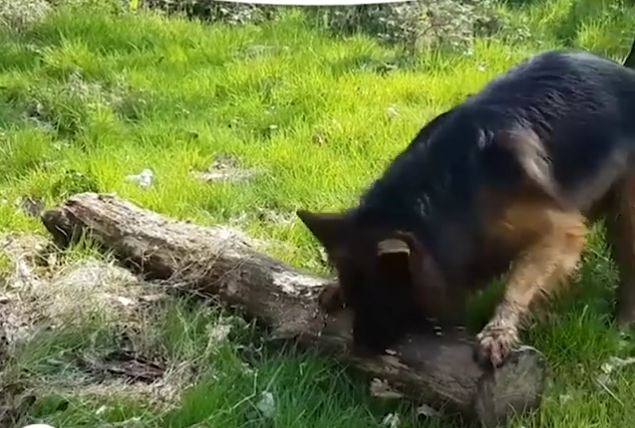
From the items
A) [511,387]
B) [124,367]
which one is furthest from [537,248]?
[124,367]

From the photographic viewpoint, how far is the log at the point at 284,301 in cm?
427

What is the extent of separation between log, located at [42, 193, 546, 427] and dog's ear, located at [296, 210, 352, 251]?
287 millimetres

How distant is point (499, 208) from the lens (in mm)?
4746

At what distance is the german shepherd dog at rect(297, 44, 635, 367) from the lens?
4.41m

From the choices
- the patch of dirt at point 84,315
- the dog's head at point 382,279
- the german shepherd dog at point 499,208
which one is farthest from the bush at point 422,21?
the dog's head at point 382,279

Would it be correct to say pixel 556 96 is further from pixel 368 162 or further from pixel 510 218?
pixel 368 162

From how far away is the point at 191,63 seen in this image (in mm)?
8859

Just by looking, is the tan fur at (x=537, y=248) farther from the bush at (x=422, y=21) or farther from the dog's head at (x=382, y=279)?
the bush at (x=422, y=21)

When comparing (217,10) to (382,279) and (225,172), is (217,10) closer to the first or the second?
(225,172)

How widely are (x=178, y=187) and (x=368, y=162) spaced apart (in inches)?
43.2

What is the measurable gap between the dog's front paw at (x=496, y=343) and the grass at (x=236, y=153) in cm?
24

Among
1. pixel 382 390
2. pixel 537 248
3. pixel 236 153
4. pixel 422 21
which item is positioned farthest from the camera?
pixel 422 21

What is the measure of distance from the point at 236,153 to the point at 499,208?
285 centimetres

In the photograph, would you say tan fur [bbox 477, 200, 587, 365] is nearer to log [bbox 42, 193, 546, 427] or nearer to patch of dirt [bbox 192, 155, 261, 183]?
log [bbox 42, 193, 546, 427]
